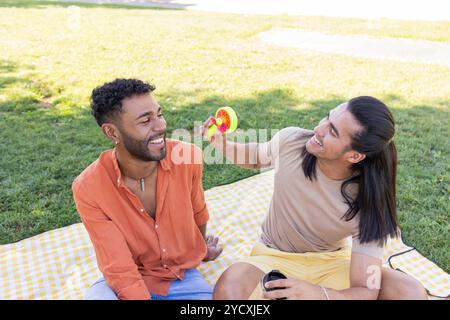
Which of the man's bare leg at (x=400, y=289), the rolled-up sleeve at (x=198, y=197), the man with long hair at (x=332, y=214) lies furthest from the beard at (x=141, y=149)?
the man's bare leg at (x=400, y=289)

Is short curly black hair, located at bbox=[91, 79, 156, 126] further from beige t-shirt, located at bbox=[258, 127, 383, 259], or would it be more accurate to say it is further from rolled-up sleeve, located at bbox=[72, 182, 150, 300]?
beige t-shirt, located at bbox=[258, 127, 383, 259]

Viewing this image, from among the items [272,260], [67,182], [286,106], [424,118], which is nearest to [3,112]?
[67,182]

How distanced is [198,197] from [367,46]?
7800 mm

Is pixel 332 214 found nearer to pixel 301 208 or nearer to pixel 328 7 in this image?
pixel 301 208

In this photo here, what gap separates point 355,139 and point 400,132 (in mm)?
3674

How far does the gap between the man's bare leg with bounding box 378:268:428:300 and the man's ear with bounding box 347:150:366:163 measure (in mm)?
683

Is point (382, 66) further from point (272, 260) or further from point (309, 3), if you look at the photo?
point (309, 3)

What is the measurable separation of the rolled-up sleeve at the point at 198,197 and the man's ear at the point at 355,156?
35.3 inches

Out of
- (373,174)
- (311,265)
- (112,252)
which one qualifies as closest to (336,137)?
(373,174)

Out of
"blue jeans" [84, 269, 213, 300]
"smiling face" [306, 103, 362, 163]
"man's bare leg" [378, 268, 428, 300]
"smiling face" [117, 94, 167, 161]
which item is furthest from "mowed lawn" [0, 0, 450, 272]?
"smiling face" [117, 94, 167, 161]

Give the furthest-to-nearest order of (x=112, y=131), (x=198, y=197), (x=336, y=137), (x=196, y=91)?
(x=196, y=91) → (x=198, y=197) → (x=112, y=131) → (x=336, y=137)

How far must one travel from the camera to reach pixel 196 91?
280 inches

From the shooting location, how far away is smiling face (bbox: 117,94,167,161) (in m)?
2.54
